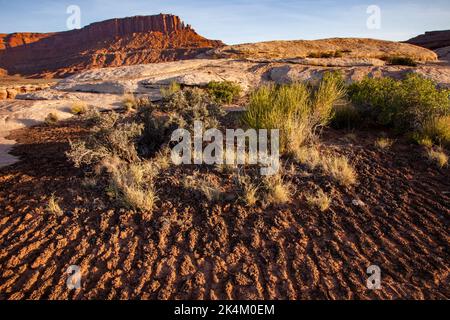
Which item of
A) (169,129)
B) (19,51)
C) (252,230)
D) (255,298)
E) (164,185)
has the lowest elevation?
(255,298)

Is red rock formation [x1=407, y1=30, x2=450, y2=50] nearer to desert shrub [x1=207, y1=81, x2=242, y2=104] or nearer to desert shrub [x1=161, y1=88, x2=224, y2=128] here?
desert shrub [x1=207, y1=81, x2=242, y2=104]

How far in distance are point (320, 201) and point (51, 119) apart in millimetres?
7599

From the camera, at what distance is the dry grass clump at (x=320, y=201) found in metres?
3.35

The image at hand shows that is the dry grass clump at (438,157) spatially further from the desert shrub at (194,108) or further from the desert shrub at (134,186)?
the desert shrub at (134,186)

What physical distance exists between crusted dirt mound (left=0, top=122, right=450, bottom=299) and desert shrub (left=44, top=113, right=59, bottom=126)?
4415mm

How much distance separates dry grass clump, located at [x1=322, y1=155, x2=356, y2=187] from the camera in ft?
12.4

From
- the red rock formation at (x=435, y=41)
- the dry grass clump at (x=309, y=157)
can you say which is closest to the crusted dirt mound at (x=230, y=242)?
the dry grass clump at (x=309, y=157)

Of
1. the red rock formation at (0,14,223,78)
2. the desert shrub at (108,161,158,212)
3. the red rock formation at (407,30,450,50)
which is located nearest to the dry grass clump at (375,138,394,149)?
the desert shrub at (108,161,158,212)

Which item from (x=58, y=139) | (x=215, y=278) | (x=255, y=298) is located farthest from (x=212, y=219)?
(x=58, y=139)

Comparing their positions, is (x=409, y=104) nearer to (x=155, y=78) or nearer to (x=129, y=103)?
(x=129, y=103)

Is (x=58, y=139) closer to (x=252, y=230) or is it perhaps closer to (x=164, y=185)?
(x=164, y=185)

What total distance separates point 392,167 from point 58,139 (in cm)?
621

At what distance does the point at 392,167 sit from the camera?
419 centimetres

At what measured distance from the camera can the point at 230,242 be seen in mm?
2947
